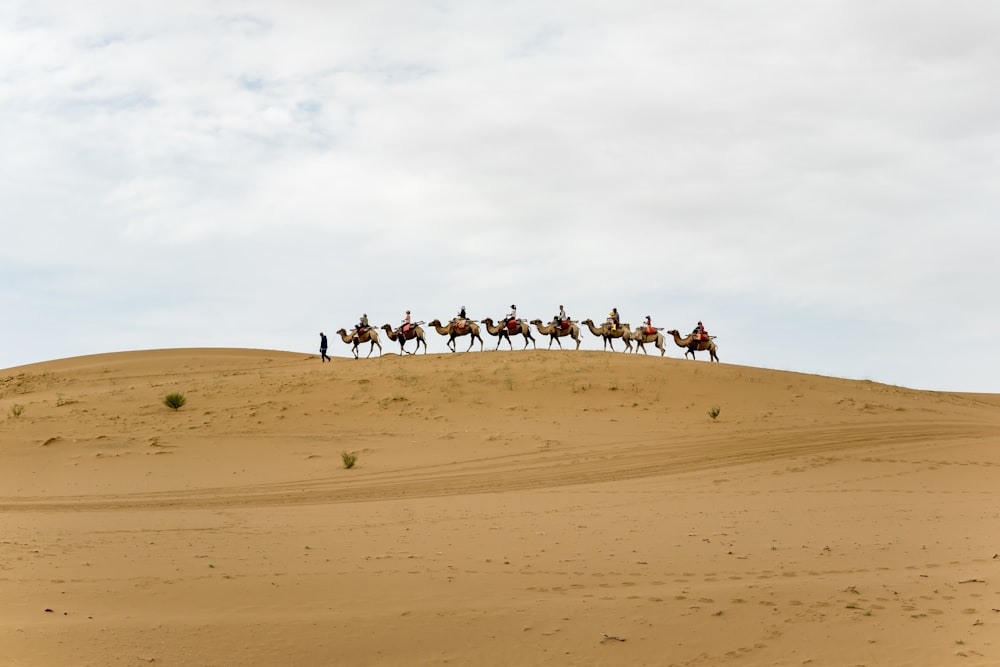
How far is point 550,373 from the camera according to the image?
3078 centimetres

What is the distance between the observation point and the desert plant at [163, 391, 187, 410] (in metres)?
27.1

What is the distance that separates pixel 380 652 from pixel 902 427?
19.4 meters

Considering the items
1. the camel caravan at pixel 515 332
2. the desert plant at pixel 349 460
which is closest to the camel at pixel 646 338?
the camel caravan at pixel 515 332

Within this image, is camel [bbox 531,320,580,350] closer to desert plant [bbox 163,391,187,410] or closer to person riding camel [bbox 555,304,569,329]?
person riding camel [bbox 555,304,569,329]

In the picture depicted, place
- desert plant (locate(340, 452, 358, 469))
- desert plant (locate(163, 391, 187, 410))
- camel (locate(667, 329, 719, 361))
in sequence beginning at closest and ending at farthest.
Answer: desert plant (locate(340, 452, 358, 469)) < desert plant (locate(163, 391, 187, 410)) < camel (locate(667, 329, 719, 361))

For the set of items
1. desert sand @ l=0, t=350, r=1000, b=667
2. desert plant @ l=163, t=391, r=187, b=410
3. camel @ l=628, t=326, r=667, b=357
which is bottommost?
desert sand @ l=0, t=350, r=1000, b=667

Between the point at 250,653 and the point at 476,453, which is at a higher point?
the point at 476,453

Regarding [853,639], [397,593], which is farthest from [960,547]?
[397,593]

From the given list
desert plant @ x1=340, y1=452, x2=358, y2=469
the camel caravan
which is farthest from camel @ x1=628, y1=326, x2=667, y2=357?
desert plant @ x1=340, y1=452, x2=358, y2=469

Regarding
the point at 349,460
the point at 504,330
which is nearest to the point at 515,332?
the point at 504,330

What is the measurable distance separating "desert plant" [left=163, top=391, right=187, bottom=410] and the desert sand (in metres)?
0.24

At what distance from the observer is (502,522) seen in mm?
14953

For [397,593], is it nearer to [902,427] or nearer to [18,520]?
[18,520]

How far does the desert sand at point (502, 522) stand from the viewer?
9406 mm
